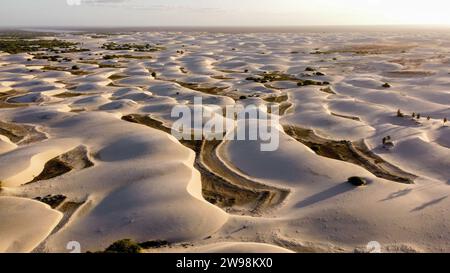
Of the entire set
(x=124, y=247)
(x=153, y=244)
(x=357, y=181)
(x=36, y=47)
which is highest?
(x=36, y=47)

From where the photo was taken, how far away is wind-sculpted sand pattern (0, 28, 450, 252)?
49.2ft

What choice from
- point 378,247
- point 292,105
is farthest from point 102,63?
point 378,247

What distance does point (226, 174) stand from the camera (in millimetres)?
20969

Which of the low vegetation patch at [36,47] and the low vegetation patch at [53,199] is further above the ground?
the low vegetation patch at [36,47]

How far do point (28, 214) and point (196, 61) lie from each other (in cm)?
5622

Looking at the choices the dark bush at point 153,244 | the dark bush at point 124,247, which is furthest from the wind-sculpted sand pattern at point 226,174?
the dark bush at point 124,247

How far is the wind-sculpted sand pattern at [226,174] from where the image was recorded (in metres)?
15.0

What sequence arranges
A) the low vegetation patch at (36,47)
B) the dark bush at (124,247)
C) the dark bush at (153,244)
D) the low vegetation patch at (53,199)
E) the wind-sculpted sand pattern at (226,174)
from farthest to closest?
the low vegetation patch at (36,47)
the low vegetation patch at (53,199)
the wind-sculpted sand pattern at (226,174)
the dark bush at (153,244)
the dark bush at (124,247)

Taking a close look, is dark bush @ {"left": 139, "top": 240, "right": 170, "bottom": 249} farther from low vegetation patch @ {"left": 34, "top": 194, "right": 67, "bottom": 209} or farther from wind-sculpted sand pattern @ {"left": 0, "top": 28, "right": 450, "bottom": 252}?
low vegetation patch @ {"left": 34, "top": 194, "right": 67, "bottom": 209}

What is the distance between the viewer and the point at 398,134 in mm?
26531

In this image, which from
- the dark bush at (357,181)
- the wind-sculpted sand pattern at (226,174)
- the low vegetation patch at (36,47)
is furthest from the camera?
the low vegetation patch at (36,47)

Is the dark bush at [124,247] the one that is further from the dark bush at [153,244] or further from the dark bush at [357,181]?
the dark bush at [357,181]

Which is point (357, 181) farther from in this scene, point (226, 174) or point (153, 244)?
point (153, 244)

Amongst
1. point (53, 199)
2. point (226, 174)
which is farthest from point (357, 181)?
point (53, 199)
